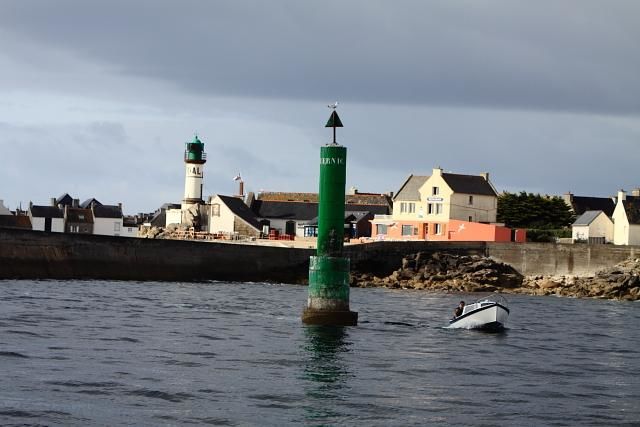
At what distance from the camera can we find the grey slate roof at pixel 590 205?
13575 centimetres

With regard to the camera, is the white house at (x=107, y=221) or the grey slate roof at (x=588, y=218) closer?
the grey slate roof at (x=588, y=218)

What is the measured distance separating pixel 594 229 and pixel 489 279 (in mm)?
27386

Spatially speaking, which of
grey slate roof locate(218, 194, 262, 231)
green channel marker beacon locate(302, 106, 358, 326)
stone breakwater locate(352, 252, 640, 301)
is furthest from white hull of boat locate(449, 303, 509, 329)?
grey slate roof locate(218, 194, 262, 231)

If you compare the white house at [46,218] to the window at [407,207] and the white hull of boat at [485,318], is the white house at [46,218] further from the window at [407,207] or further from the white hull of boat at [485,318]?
the white hull of boat at [485,318]

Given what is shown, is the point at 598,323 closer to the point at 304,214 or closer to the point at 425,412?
the point at 425,412

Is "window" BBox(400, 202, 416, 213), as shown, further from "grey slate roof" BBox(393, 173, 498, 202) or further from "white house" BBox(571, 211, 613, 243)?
"white house" BBox(571, 211, 613, 243)

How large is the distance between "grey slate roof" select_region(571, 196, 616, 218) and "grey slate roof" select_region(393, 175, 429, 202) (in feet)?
91.8

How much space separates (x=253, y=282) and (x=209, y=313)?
96.5 feet

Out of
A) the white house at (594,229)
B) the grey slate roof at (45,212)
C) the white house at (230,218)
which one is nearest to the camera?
the white house at (594,229)

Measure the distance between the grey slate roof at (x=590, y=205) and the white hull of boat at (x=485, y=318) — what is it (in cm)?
8667

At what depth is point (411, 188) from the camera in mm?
114312

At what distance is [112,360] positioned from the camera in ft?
118

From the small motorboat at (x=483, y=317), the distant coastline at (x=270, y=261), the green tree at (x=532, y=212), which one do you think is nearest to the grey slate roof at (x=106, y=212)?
the green tree at (x=532, y=212)

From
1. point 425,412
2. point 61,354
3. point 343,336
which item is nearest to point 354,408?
point 425,412
